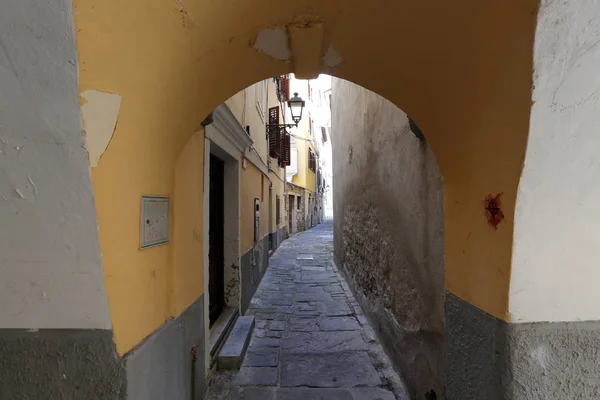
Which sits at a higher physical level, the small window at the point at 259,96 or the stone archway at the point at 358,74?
the small window at the point at 259,96

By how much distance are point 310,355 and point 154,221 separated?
9.74ft

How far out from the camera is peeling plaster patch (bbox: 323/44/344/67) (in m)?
1.99

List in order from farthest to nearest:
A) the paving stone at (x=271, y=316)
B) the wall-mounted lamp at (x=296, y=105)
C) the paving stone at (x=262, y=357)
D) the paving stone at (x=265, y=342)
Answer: the wall-mounted lamp at (x=296, y=105), the paving stone at (x=271, y=316), the paving stone at (x=265, y=342), the paving stone at (x=262, y=357)

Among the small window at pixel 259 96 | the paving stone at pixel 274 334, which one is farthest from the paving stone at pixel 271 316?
the small window at pixel 259 96

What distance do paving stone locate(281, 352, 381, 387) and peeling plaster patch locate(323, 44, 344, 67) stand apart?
2.97 m

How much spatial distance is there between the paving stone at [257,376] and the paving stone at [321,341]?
1.80 feet

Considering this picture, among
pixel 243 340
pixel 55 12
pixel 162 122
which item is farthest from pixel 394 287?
pixel 55 12

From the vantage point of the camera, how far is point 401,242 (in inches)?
133

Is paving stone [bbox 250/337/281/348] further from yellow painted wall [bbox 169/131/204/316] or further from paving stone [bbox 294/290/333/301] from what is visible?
paving stone [bbox 294/290/333/301]

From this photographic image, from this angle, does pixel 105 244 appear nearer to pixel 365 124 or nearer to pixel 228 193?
pixel 228 193

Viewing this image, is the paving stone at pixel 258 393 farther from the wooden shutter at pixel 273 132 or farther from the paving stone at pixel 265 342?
the wooden shutter at pixel 273 132

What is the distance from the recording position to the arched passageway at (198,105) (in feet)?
3.69

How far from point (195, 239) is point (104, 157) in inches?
67.2

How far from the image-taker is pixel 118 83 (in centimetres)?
124
